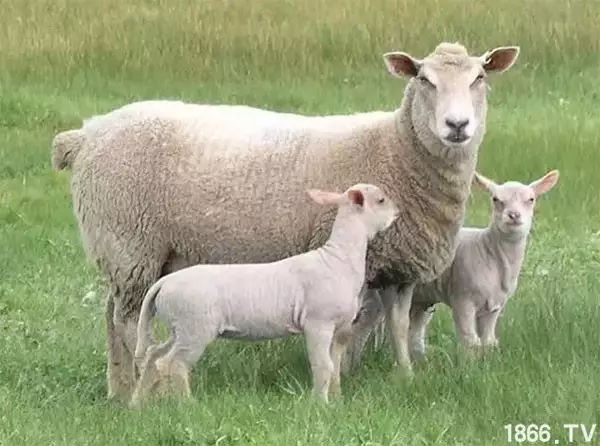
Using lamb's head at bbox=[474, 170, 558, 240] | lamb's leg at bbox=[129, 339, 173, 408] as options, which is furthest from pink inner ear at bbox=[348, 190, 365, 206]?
lamb's leg at bbox=[129, 339, 173, 408]

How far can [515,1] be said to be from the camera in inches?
736

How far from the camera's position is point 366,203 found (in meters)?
6.04

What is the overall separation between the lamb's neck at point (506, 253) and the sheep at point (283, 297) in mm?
855

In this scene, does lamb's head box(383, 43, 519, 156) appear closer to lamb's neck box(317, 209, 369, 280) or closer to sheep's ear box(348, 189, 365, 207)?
sheep's ear box(348, 189, 365, 207)

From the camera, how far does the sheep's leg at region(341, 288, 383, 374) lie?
6652mm

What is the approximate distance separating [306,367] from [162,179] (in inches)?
48.9

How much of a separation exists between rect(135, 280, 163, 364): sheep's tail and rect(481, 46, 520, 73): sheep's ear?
2.00 meters

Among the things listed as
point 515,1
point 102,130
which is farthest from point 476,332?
point 515,1

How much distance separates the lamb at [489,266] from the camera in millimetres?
6484

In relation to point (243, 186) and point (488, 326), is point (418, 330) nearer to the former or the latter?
point (488, 326)

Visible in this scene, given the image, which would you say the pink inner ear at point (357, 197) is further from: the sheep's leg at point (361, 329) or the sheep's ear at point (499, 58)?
the sheep's ear at point (499, 58)

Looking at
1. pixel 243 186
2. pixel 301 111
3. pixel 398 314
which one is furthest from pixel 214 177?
pixel 301 111

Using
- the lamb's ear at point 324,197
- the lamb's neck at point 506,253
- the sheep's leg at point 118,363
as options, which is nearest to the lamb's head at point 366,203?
the lamb's ear at point 324,197

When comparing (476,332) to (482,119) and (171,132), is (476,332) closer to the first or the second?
(482,119)
